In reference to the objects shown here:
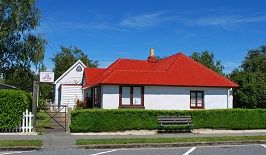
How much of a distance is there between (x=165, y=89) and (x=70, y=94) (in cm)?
1977

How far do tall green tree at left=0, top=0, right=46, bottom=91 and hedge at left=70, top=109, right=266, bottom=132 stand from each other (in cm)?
1734

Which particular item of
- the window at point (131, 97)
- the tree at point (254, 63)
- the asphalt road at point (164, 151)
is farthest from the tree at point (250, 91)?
A: the tree at point (254, 63)

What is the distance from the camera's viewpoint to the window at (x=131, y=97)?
3197cm

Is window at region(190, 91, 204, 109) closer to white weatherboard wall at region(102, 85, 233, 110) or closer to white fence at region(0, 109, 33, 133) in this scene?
white weatherboard wall at region(102, 85, 233, 110)

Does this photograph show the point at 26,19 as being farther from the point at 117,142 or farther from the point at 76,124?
the point at 117,142

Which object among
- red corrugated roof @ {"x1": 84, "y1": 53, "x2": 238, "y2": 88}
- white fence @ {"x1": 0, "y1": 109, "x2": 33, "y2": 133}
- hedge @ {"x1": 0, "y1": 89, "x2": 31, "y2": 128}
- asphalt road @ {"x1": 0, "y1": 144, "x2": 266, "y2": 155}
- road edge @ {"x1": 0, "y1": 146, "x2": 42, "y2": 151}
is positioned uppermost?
red corrugated roof @ {"x1": 84, "y1": 53, "x2": 238, "y2": 88}

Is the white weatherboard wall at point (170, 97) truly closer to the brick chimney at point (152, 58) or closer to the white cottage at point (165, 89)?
the white cottage at point (165, 89)

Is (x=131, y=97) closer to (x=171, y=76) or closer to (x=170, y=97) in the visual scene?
(x=170, y=97)

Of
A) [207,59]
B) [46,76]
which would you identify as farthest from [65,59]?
[46,76]

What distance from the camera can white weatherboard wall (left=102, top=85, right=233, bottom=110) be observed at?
31.8 metres

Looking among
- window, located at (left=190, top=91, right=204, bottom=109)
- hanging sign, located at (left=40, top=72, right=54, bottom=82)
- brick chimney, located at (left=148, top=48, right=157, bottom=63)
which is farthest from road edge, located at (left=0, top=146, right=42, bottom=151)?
brick chimney, located at (left=148, top=48, right=157, bottom=63)

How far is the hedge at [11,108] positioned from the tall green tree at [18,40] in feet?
53.9

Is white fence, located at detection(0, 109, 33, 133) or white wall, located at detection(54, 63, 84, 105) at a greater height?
white wall, located at detection(54, 63, 84, 105)

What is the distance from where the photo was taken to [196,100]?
34281 millimetres
